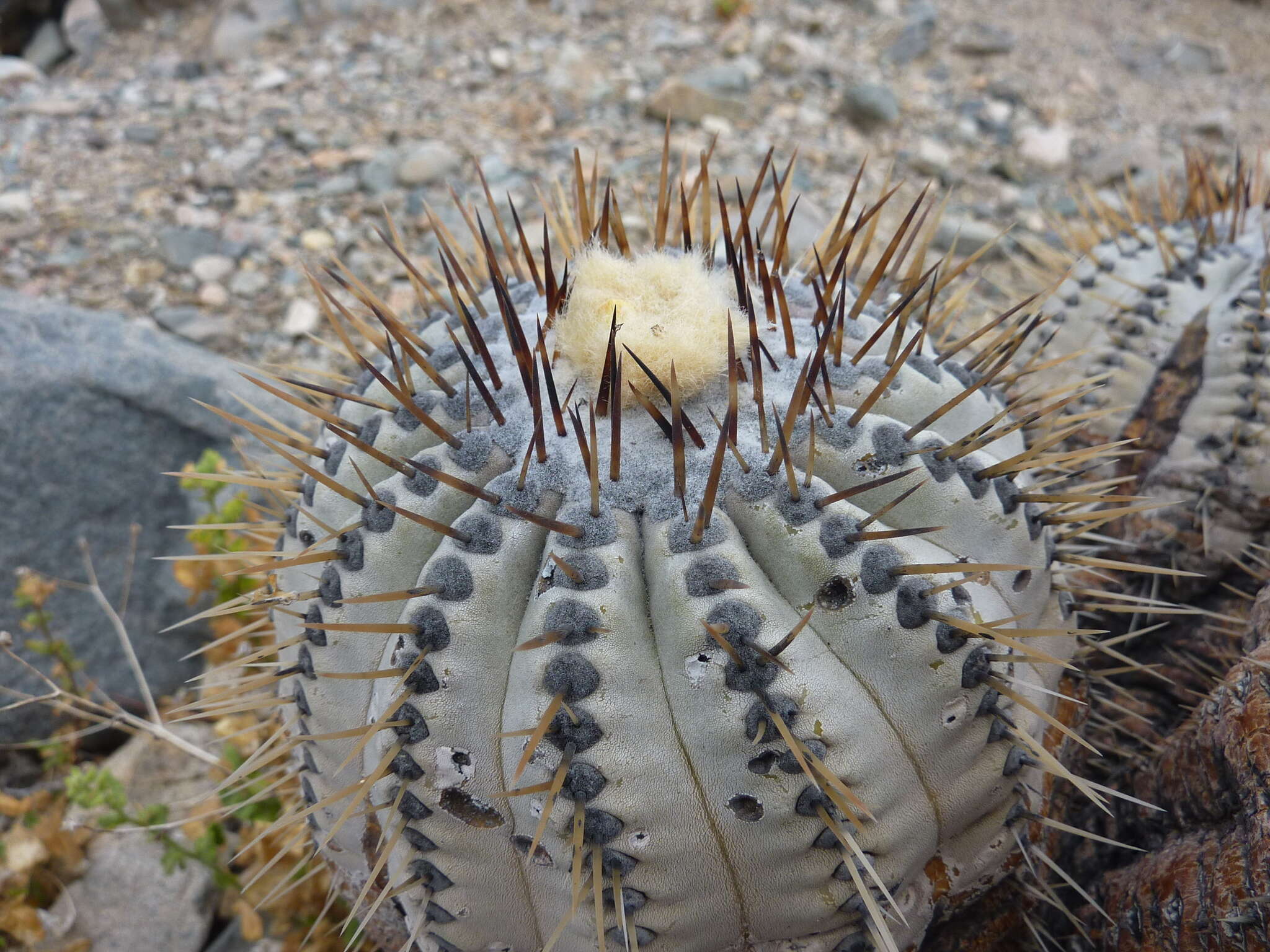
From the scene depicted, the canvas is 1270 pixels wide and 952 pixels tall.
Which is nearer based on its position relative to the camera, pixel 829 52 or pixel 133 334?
pixel 133 334

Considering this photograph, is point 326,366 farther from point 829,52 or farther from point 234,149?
point 829,52

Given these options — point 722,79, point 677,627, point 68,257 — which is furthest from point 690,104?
point 677,627

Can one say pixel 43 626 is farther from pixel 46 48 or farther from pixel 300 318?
pixel 46 48

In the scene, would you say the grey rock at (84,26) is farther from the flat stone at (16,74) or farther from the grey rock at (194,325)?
the grey rock at (194,325)

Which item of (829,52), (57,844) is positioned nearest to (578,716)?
(57,844)

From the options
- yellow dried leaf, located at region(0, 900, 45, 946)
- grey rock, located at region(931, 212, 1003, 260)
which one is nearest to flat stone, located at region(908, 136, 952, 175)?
grey rock, located at region(931, 212, 1003, 260)

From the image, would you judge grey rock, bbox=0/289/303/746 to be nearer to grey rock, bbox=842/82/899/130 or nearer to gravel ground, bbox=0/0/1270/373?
→ gravel ground, bbox=0/0/1270/373

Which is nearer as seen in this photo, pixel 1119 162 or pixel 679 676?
pixel 679 676
